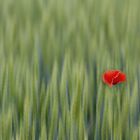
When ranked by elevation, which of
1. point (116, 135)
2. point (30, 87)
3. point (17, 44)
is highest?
point (17, 44)

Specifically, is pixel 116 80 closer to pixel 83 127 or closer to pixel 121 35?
pixel 83 127

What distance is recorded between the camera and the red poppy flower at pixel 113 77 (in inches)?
58.4

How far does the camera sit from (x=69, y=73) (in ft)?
5.19

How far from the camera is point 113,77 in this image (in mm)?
1490

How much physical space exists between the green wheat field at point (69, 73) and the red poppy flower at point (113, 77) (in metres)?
0.02

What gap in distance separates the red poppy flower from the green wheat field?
0.02 meters

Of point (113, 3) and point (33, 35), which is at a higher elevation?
point (113, 3)

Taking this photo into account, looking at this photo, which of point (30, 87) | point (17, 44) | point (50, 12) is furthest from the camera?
point (50, 12)

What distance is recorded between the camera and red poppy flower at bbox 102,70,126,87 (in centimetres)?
148

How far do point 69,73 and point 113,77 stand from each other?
160 mm

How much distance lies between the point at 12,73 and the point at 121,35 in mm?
532

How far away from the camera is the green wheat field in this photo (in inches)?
56.3

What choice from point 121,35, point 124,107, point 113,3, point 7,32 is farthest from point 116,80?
point 113,3

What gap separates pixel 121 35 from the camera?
6.26 feet
